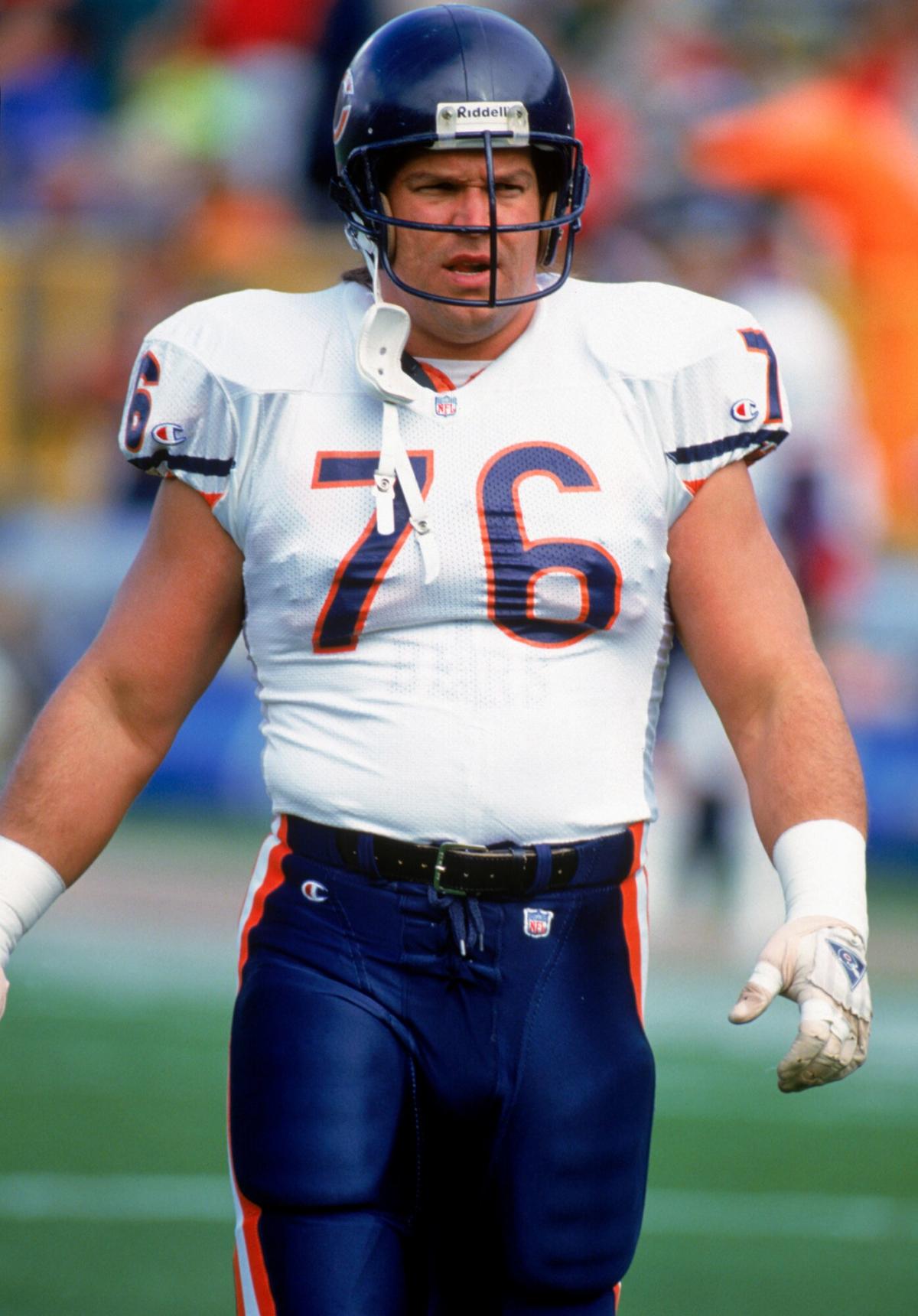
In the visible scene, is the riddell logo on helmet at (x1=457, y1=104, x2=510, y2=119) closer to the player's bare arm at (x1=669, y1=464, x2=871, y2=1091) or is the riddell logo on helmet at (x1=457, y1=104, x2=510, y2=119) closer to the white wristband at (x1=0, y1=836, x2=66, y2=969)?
the player's bare arm at (x1=669, y1=464, x2=871, y2=1091)

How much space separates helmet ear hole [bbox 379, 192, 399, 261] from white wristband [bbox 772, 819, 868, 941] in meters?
0.89

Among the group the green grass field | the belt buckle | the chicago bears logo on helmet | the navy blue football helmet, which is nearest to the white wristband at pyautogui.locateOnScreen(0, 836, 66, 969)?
the belt buckle

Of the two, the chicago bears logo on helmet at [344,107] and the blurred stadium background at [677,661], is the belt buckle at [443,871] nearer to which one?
the chicago bears logo on helmet at [344,107]

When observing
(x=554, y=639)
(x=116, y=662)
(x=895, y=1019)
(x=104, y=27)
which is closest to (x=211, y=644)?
(x=116, y=662)

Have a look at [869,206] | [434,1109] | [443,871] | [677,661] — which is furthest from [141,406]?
[869,206]

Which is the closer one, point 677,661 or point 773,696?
point 773,696

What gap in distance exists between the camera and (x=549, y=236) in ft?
9.45

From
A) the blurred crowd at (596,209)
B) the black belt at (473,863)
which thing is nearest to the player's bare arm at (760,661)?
the black belt at (473,863)

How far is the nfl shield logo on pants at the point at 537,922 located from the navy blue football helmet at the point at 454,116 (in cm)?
74

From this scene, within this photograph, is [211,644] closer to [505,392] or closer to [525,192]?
[505,392]

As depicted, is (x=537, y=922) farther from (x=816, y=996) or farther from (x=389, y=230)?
(x=389, y=230)

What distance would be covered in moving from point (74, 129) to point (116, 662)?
8094 millimetres

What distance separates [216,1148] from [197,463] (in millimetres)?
2715

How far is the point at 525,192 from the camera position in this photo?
2.75m
